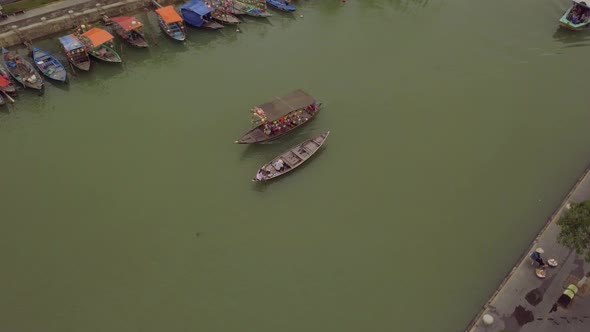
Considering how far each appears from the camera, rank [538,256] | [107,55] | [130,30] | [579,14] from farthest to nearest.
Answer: [579,14]
[130,30]
[107,55]
[538,256]

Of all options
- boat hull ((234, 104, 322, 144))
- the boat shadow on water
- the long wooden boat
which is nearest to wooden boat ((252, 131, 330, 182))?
the boat shadow on water

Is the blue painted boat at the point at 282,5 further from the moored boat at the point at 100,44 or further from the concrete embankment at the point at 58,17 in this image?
the moored boat at the point at 100,44

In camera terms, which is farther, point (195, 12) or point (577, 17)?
point (577, 17)

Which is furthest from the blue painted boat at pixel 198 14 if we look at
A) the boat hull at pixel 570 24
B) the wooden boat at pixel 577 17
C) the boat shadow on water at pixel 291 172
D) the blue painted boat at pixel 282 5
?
the wooden boat at pixel 577 17

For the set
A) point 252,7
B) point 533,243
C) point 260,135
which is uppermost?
point 252,7

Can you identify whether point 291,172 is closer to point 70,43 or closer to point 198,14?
point 198,14

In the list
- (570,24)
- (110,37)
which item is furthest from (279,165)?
(570,24)
